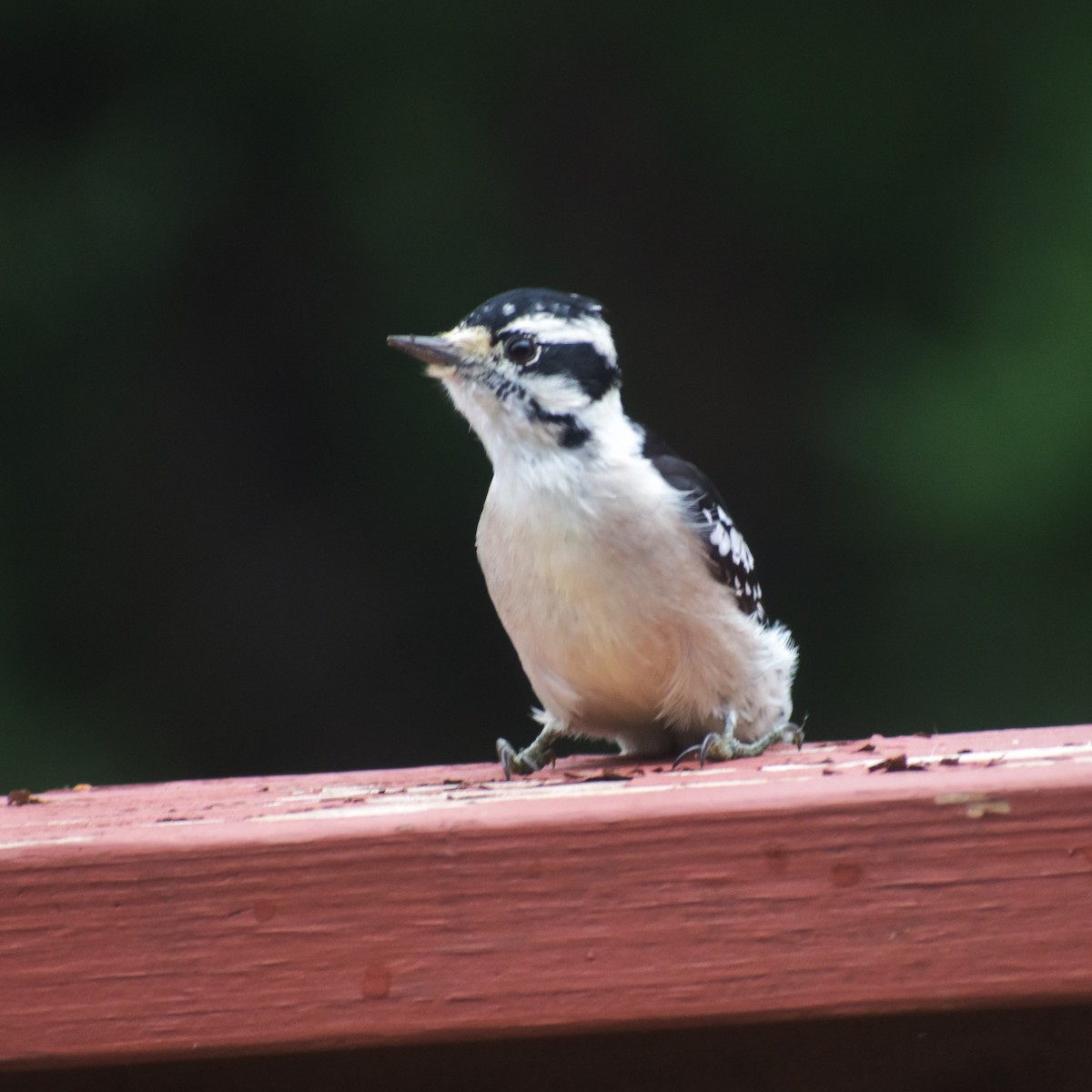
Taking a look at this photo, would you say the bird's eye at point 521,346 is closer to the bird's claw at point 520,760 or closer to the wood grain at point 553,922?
the bird's claw at point 520,760

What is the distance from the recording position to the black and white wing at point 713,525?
115 inches

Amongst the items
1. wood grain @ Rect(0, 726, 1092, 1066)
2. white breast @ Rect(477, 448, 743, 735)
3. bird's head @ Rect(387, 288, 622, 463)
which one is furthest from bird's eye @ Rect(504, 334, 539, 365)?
wood grain @ Rect(0, 726, 1092, 1066)

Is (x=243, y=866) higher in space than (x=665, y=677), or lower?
higher

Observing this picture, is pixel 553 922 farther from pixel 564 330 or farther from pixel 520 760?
pixel 564 330

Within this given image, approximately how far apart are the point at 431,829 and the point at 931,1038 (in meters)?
0.47

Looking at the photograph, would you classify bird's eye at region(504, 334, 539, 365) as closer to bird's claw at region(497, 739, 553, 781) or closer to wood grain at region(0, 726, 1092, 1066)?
bird's claw at region(497, 739, 553, 781)

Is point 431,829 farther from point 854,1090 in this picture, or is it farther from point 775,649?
point 775,649

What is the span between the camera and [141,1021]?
4.17 ft

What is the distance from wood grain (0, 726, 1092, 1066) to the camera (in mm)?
1250

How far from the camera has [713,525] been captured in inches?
116

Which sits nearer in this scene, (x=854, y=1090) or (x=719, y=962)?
(x=719, y=962)

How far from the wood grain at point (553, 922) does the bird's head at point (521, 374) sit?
165cm

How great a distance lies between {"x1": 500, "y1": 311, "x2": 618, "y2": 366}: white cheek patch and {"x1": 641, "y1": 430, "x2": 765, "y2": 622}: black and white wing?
0.19m

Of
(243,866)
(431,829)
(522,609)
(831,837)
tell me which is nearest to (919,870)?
(831,837)
